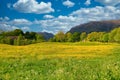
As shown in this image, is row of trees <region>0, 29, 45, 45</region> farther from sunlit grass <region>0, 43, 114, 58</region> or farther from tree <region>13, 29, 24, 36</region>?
sunlit grass <region>0, 43, 114, 58</region>

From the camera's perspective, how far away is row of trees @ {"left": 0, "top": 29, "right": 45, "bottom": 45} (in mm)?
146000

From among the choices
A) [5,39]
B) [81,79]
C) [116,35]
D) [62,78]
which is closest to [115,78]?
[81,79]

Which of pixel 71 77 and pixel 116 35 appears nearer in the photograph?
pixel 71 77

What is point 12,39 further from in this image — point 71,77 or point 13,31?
point 71,77

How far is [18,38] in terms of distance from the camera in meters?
148

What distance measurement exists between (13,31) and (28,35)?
907 cm

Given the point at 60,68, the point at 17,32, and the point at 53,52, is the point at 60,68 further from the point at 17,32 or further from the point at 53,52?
the point at 17,32

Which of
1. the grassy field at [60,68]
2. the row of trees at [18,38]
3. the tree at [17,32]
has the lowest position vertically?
the grassy field at [60,68]

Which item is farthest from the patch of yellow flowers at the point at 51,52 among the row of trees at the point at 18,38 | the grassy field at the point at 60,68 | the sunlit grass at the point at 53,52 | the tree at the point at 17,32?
the tree at the point at 17,32

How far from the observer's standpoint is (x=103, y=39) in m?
196

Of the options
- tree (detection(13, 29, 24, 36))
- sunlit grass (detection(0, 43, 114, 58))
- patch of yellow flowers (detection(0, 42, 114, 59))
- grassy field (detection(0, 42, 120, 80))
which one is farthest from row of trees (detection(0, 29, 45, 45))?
grassy field (detection(0, 42, 120, 80))

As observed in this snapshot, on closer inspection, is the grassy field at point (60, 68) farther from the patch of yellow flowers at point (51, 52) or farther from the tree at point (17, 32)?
the tree at point (17, 32)

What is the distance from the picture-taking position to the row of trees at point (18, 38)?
146000 millimetres

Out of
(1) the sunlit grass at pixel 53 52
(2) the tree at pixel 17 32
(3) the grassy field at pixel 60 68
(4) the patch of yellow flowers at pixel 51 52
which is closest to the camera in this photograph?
(3) the grassy field at pixel 60 68
